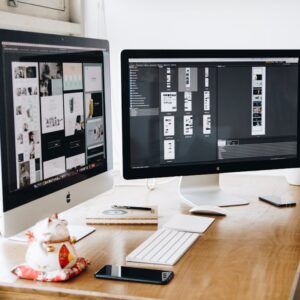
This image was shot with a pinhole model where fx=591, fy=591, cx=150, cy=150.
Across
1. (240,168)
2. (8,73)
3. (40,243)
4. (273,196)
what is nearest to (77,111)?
(8,73)

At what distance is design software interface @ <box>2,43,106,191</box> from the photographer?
1331 millimetres

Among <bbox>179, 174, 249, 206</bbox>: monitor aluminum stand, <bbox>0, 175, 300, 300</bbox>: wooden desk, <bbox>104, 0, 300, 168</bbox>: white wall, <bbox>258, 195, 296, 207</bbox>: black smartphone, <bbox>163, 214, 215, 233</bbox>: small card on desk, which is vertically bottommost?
<bbox>0, 175, 300, 300</bbox>: wooden desk

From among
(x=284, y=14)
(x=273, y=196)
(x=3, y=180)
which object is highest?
(x=284, y=14)

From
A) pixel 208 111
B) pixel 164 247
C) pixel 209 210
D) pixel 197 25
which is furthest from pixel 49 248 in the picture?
pixel 197 25

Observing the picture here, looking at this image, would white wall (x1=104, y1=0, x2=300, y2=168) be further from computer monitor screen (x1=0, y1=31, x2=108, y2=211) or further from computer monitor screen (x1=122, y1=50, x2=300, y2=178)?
computer monitor screen (x1=0, y1=31, x2=108, y2=211)

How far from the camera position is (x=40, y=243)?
49.3 inches

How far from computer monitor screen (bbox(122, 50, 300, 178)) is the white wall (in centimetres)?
65

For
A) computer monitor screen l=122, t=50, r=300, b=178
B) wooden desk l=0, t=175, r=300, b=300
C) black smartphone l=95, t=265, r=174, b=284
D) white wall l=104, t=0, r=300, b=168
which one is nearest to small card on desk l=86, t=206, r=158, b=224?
wooden desk l=0, t=175, r=300, b=300

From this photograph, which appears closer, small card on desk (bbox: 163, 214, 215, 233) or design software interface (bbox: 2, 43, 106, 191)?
design software interface (bbox: 2, 43, 106, 191)

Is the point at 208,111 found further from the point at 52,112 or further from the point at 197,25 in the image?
the point at 197,25

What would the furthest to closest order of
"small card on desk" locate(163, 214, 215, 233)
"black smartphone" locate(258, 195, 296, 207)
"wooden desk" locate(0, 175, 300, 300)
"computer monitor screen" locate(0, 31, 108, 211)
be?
"black smartphone" locate(258, 195, 296, 207) < "small card on desk" locate(163, 214, 215, 233) < "computer monitor screen" locate(0, 31, 108, 211) < "wooden desk" locate(0, 175, 300, 300)

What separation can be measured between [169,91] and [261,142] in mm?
366

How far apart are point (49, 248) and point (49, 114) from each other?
36cm

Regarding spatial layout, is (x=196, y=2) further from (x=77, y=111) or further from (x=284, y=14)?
(x=77, y=111)
